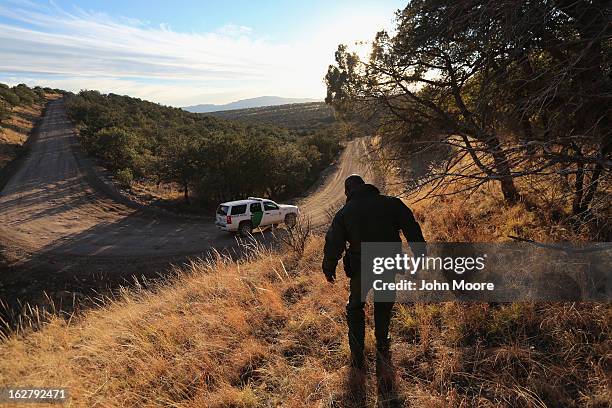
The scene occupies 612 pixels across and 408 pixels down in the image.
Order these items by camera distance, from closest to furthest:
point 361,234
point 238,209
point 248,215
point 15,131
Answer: point 361,234
point 238,209
point 248,215
point 15,131

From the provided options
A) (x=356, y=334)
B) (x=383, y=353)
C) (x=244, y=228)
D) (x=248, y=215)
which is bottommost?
(x=244, y=228)

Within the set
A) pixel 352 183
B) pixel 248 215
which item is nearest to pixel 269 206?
pixel 248 215

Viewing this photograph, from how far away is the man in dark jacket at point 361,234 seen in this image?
3.52 meters

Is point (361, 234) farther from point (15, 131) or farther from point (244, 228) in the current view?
point (15, 131)

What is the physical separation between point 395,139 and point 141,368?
27.2 feet

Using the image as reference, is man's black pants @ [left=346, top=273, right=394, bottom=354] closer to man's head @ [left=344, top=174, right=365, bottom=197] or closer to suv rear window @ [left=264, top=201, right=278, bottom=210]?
man's head @ [left=344, top=174, right=365, bottom=197]

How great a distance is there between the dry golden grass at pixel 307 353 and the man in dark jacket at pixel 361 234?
0.30 metres

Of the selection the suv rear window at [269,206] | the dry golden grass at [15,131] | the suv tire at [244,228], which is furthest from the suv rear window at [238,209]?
the dry golden grass at [15,131]

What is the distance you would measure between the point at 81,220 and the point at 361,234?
21.2 meters

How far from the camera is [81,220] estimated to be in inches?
789

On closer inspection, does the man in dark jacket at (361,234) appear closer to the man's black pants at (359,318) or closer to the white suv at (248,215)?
the man's black pants at (359,318)

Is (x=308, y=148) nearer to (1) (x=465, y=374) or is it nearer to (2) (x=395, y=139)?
(2) (x=395, y=139)

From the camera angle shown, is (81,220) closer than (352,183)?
No

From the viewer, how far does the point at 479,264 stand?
5.03m
